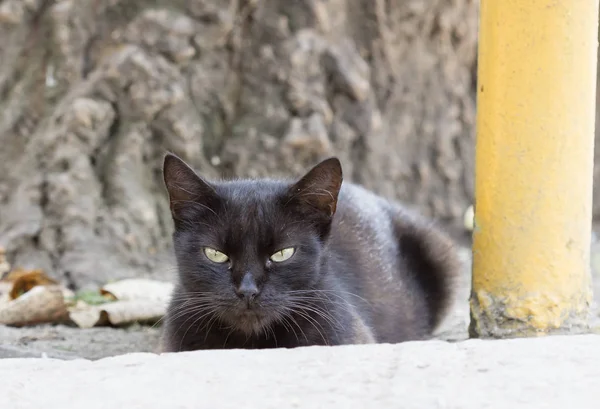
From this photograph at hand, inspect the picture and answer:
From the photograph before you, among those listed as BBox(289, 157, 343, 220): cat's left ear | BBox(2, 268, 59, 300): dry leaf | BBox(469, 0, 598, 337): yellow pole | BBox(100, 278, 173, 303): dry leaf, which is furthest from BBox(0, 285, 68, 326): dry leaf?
BBox(469, 0, 598, 337): yellow pole

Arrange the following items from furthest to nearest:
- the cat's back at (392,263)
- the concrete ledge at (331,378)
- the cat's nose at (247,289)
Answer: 1. the cat's back at (392,263)
2. the cat's nose at (247,289)
3. the concrete ledge at (331,378)

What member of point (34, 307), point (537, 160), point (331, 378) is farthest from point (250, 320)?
point (34, 307)

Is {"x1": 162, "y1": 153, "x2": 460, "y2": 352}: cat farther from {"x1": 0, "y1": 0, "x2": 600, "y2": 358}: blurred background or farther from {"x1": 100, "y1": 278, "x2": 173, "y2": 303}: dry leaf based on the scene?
{"x1": 0, "y1": 0, "x2": 600, "y2": 358}: blurred background

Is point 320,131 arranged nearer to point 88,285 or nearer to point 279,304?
point 88,285

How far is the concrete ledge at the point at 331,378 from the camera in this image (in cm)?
178

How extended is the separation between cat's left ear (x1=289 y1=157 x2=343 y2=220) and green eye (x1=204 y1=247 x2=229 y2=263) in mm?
306

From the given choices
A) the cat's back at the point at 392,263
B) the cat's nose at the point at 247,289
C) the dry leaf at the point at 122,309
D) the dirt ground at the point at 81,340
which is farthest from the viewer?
the dry leaf at the point at 122,309

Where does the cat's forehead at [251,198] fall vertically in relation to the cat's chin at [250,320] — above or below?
above

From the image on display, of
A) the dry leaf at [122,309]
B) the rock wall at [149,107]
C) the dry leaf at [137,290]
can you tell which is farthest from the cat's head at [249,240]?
the rock wall at [149,107]

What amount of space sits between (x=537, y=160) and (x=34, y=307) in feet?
7.06

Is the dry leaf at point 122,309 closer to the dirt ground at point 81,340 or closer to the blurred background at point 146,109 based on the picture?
the dirt ground at point 81,340

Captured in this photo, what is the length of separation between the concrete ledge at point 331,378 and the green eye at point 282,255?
55 centimetres

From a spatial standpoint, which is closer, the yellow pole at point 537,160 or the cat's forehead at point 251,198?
the cat's forehead at point 251,198

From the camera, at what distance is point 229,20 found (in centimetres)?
477
